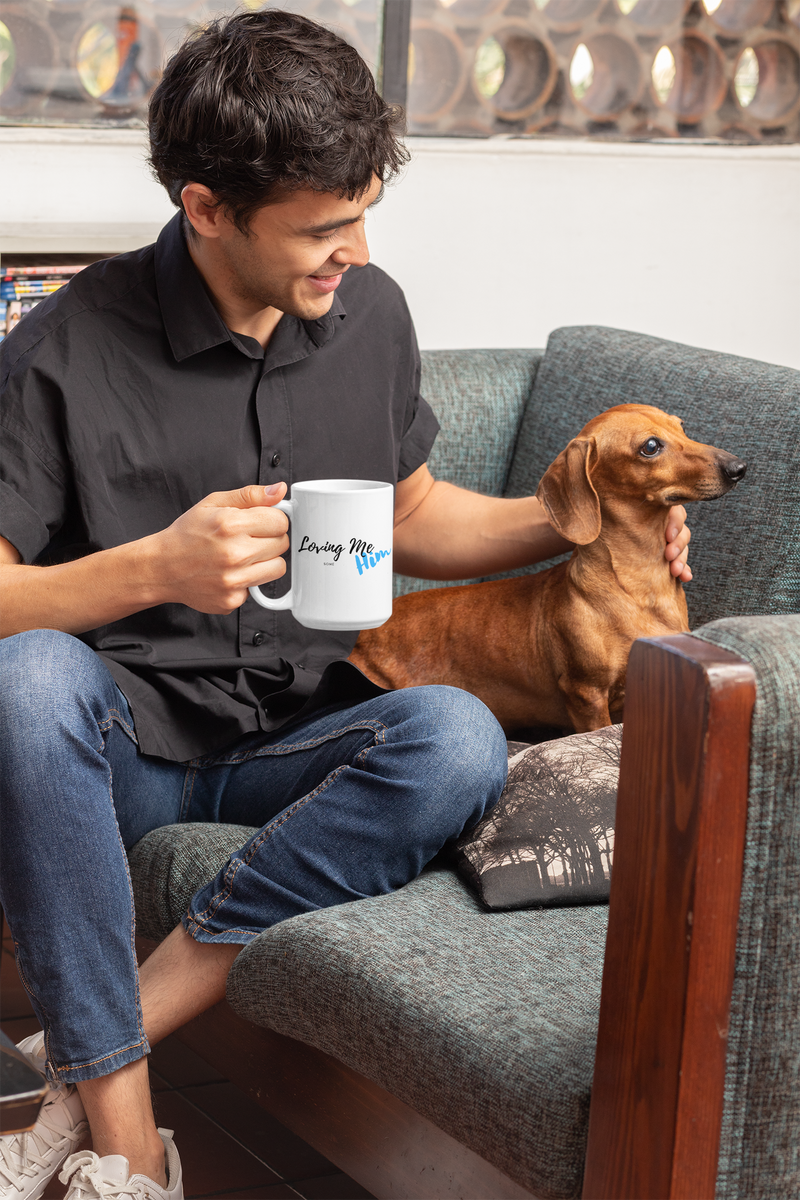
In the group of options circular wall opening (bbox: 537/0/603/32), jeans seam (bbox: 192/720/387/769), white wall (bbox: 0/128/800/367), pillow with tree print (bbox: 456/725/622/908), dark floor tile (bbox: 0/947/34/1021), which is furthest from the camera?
circular wall opening (bbox: 537/0/603/32)

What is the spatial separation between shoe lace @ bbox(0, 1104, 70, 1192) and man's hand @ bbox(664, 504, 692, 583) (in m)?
1.01

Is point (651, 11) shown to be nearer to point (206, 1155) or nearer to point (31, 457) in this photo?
point (31, 457)

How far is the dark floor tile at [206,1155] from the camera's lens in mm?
1578

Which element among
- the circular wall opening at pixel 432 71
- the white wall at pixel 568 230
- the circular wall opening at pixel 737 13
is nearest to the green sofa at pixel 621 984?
the white wall at pixel 568 230

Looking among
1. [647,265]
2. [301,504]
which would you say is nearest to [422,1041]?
[301,504]

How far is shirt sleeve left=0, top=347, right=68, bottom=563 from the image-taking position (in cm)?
139

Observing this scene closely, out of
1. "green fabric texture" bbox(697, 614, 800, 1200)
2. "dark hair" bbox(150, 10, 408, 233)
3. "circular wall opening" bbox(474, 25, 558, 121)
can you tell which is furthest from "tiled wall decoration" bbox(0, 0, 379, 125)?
"green fabric texture" bbox(697, 614, 800, 1200)

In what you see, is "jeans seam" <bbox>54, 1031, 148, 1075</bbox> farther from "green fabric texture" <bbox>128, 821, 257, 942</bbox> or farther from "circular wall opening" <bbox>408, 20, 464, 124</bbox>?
"circular wall opening" <bbox>408, 20, 464, 124</bbox>

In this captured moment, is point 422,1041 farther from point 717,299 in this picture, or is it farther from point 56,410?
point 717,299

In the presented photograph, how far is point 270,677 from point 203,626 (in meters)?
0.10

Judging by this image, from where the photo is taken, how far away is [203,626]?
1533 millimetres

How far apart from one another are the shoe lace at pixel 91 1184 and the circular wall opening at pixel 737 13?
2758 millimetres

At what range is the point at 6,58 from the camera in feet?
7.50

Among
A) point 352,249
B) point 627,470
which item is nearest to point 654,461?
point 627,470
